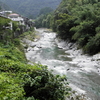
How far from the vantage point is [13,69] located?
327 inches

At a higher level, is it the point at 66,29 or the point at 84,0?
the point at 84,0

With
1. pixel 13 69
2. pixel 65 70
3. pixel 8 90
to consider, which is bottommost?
pixel 65 70

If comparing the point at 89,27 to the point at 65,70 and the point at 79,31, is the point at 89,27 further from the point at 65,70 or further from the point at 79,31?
the point at 65,70

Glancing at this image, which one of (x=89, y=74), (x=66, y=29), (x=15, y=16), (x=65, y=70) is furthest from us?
(x=15, y=16)

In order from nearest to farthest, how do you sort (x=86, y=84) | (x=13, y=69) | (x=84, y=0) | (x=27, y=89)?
(x=27, y=89) → (x=13, y=69) → (x=86, y=84) → (x=84, y=0)

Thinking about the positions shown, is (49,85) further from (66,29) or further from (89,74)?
(66,29)

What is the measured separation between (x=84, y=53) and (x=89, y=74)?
10.5 meters

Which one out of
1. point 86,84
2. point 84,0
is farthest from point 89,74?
point 84,0

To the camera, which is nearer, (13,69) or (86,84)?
(13,69)

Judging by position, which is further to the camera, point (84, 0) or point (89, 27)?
point (84, 0)

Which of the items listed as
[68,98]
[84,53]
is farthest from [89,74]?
[84,53]

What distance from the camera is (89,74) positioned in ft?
51.5

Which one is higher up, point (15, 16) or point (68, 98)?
point (15, 16)

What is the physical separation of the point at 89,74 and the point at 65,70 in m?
3.18
